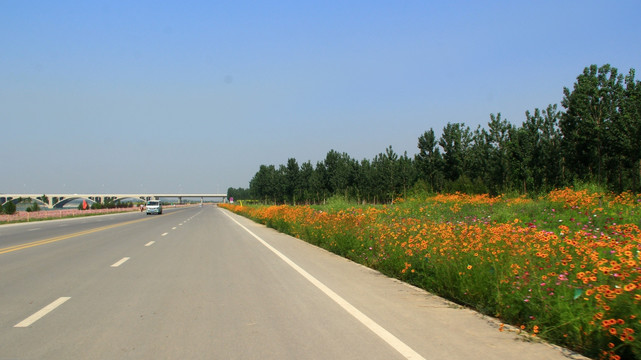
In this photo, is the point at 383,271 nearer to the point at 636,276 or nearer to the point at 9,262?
the point at 636,276

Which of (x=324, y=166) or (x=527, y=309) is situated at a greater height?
(x=324, y=166)

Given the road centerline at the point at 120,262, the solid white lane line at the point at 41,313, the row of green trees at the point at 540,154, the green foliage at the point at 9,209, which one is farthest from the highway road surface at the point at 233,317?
the green foliage at the point at 9,209

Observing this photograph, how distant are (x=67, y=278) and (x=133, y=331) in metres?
4.78

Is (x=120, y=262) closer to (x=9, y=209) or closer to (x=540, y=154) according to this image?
(x=540, y=154)

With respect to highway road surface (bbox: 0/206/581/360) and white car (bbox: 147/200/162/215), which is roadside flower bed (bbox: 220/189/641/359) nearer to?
highway road surface (bbox: 0/206/581/360)

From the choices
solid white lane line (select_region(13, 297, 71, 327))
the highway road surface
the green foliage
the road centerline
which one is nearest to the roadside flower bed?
the highway road surface

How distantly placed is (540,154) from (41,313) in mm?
44978

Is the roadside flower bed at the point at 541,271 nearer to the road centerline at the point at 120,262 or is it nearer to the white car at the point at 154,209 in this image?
the road centerline at the point at 120,262

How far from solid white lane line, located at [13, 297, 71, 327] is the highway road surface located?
12mm

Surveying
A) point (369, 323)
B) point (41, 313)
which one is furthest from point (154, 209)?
point (369, 323)

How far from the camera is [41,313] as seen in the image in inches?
249

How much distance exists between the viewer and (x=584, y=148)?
37219 mm

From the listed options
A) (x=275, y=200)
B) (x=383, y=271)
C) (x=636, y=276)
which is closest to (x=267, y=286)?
(x=383, y=271)

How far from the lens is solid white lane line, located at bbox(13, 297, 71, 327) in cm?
579
